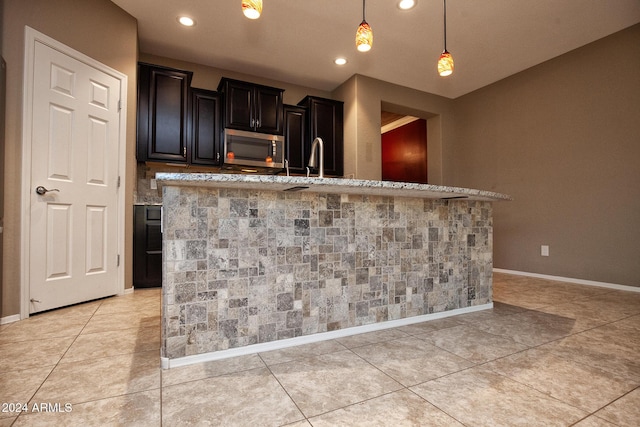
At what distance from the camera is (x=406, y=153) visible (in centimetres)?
570

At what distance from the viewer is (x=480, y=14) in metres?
2.90

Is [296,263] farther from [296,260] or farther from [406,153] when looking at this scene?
Result: [406,153]

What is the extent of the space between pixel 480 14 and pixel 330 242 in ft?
9.08

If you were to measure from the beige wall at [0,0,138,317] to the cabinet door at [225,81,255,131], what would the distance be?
3.17 ft

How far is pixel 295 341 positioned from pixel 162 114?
286 centimetres

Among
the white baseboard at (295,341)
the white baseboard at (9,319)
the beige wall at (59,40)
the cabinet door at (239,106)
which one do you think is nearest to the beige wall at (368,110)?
the cabinet door at (239,106)

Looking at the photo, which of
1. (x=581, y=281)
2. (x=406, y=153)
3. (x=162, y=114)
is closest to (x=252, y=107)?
(x=162, y=114)

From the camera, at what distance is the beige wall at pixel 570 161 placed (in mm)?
3059

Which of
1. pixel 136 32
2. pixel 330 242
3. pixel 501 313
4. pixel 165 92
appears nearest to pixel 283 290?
pixel 330 242

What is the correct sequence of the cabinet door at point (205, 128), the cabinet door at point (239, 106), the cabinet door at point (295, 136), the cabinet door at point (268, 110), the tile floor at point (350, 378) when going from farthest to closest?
the cabinet door at point (295, 136)
the cabinet door at point (268, 110)
the cabinet door at point (239, 106)
the cabinet door at point (205, 128)
the tile floor at point (350, 378)

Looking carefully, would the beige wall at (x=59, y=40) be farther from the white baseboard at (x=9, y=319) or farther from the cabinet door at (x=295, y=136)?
the cabinet door at (x=295, y=136)

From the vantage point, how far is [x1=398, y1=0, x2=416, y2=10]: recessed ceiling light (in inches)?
107

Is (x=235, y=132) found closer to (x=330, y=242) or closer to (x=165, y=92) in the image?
(x=165, y=92)

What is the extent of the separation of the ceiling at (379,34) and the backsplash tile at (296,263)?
2051 mm
